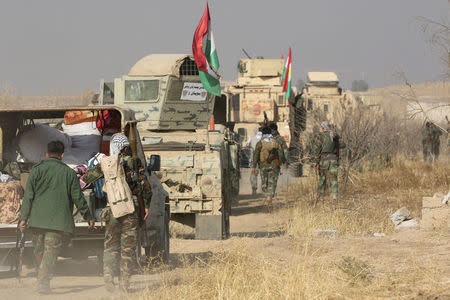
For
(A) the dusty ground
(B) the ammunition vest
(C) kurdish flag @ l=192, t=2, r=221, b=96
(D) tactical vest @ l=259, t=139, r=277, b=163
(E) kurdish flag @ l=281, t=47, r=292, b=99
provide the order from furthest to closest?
1. (E) kurdish flag @ l=281, t=47, r=292, b=99
2. (D) tactical vest @ l=259, t=139, r=277, b=163
3. (B) the ammunition vest
4. (C) kurdish flag @ l=192, t=2, r=221, b=96
5. (A) the dusty ground

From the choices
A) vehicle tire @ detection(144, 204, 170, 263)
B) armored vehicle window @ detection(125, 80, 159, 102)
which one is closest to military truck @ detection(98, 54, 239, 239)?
armored vehicle window @ detection(125, 80, 159, 102)

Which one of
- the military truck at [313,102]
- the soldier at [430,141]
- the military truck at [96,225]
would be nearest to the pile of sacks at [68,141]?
the military truck at [96,225]

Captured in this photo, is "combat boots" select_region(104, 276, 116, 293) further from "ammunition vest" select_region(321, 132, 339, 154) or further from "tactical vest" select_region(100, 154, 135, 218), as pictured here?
"ammunition vest" select_region(321, 132, 339, 154)

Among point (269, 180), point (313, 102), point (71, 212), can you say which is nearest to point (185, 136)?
point (269, 180)

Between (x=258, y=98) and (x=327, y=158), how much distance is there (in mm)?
10753

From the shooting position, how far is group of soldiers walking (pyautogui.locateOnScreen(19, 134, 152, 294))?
7.62m

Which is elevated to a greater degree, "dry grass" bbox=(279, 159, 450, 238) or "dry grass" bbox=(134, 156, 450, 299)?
"dry grass" bbox=(134, 156, 450, 299)

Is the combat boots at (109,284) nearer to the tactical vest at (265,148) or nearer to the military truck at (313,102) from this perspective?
the tactical vest at (265,148)

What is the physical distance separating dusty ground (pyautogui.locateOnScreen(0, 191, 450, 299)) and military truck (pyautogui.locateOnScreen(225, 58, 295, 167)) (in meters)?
12.4

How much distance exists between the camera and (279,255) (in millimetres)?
9648

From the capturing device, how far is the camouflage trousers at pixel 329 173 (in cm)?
1599

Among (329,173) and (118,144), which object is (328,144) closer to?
(329,173)

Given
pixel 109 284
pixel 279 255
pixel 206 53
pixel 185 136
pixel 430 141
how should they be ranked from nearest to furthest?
pixel 109 284
pixel 279 255
pixel 185 136
pixel 206 53
pixel 430 141

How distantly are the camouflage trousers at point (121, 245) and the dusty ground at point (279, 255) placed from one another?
226 millimetres
